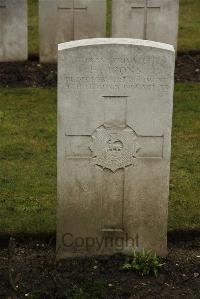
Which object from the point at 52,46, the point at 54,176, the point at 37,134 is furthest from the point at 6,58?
the point at 54,176

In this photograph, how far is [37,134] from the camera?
8.23 metres

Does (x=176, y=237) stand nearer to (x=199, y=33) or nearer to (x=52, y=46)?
(x=52, y=46)

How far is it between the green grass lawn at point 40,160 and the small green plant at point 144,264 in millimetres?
652

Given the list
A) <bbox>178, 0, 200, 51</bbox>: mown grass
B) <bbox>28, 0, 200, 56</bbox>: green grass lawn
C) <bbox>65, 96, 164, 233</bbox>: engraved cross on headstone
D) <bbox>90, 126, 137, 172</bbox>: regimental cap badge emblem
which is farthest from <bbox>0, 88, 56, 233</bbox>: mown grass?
→ <bbox>178, 0, 200, 51</bbox>: mown grass

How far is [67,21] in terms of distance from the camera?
1089 cm

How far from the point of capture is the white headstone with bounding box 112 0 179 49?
1066 cm

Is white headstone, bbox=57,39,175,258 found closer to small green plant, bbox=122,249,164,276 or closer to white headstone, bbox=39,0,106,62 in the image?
small green plant, bbox=122,249,164,276

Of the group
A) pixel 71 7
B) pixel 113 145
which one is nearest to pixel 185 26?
pixel 71 7

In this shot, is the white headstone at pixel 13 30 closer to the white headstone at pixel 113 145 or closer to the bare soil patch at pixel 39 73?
the bare soil patch at pixel 39 73

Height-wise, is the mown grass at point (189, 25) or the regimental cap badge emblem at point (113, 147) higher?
the mown grass at point (189, 25)

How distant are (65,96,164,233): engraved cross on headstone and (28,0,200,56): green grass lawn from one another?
638 cm

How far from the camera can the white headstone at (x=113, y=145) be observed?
5031 mm

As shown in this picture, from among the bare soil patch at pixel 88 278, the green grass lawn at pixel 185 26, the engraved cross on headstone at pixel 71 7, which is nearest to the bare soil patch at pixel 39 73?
the green grass lawn at pixel 185 26

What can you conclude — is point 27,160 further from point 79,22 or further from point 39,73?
point 79,22
